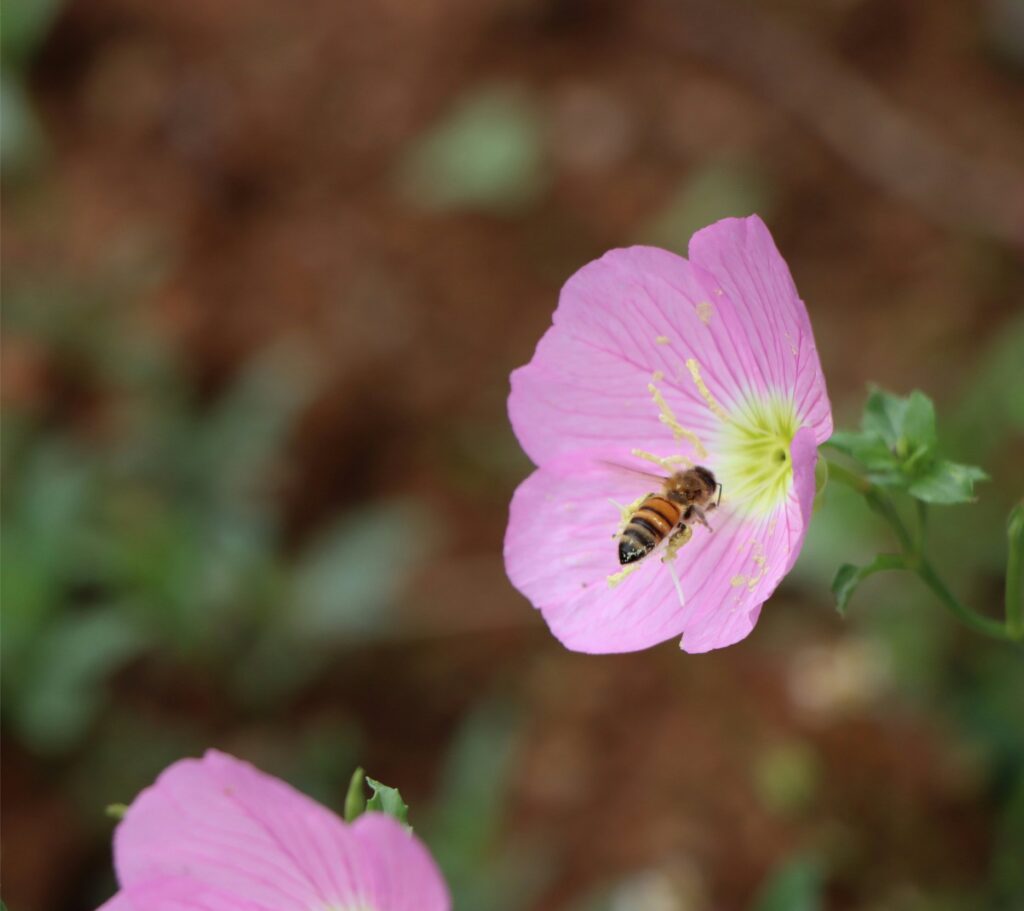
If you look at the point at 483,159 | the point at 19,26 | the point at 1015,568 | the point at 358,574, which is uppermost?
the point at 19,26

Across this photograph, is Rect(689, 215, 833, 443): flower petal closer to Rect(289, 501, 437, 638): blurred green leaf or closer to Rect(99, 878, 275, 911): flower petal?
Rect(99, 878, 275, 911): flower petal

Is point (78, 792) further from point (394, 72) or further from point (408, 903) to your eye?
point (394, 72)

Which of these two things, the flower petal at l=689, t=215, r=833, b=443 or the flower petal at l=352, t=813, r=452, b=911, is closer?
the flower petal at l=352, t=813, r=452, b=911

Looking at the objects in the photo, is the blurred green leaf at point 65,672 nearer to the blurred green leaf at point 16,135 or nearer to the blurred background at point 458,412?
the blurred background at point 458,412

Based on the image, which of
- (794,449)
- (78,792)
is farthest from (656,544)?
(78,792)

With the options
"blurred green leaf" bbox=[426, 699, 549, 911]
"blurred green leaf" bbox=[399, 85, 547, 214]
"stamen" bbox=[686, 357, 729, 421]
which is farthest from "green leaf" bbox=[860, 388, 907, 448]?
"blurred green leaf" bbox=[399, 85, 547, 214]

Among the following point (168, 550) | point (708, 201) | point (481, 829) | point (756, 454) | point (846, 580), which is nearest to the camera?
point (846, 580)

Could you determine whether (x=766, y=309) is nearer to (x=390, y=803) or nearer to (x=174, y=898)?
(x=390, y=803)

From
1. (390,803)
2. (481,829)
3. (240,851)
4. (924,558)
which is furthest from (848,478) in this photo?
(481,829)
